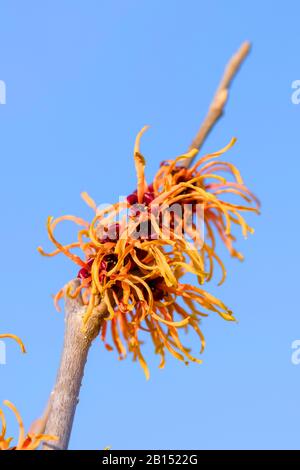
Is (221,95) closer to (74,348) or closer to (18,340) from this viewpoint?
(74,348)

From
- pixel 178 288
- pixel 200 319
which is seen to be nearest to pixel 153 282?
pixel 178 288

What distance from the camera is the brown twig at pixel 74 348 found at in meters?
2.52

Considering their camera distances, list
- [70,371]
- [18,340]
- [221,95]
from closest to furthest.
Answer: [221,95]
[70,371]
[18,340]

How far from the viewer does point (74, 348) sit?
278cm

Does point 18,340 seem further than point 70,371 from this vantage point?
Yes

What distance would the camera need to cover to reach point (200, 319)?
11.3ft

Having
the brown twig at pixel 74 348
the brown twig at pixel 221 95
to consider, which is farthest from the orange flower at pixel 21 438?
the brown twig at pixel 221 95

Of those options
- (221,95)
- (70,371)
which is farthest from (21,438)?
(221,95)

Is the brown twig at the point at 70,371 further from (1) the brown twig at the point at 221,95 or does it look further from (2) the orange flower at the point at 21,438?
(1) the brown twig at the point at 221,95

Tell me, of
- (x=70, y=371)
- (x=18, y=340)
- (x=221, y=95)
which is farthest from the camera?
(x=18, y=340)

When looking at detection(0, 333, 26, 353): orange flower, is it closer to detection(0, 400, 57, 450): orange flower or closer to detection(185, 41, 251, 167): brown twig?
detection(0, 400, 57, 450): orange flower
